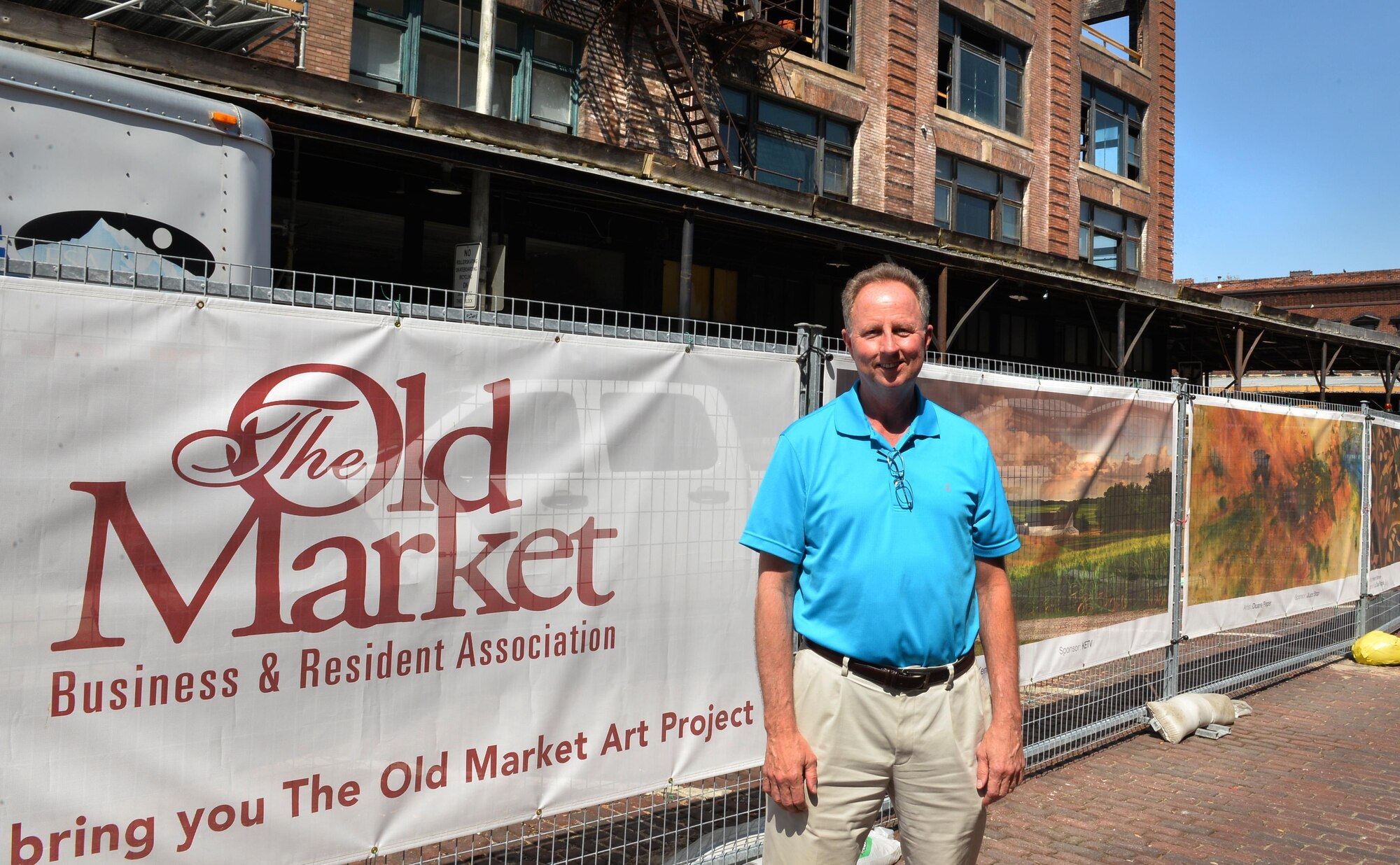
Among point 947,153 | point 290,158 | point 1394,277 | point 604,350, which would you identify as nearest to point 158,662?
point 604,350

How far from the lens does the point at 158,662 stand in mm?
3076

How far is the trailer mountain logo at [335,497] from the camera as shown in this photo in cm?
308

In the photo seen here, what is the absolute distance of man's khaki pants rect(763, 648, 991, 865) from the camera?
3043 millimetres

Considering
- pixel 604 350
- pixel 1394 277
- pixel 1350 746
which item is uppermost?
pixel 1394 277

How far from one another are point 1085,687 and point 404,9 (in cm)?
1201

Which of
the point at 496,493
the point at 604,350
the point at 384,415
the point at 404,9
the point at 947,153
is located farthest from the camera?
the point at 947,153

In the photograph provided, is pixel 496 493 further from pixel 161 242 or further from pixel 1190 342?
pixel 1190 342

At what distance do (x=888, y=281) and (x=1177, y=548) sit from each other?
5.57 meters

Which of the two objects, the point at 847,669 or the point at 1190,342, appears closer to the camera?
the point at 847,669

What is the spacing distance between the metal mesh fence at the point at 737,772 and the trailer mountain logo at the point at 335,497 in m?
0.32

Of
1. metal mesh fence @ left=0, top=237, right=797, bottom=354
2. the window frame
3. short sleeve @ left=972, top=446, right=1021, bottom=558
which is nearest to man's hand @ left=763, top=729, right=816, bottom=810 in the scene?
short sleeve @ left=972, top=446, right=1021, bottom=558

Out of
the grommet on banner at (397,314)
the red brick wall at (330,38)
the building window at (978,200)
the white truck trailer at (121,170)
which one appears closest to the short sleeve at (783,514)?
the grommet on banner at (397,314)

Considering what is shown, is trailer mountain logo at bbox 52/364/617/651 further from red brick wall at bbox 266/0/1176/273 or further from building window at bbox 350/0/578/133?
building window at bbox 350/0/578/133

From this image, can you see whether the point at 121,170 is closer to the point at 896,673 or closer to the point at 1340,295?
the point at 896,673
